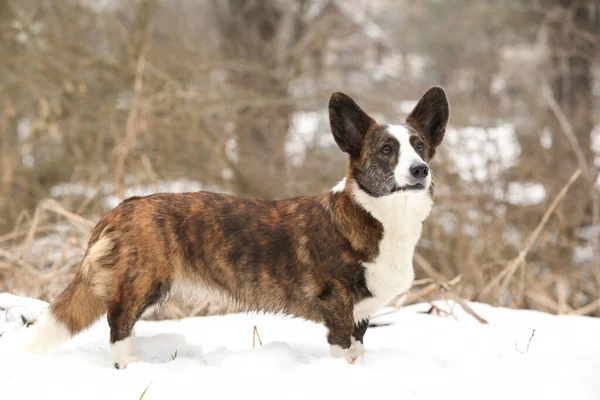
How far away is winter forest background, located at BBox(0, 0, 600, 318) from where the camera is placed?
7.77 meters

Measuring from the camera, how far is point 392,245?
342 centimetres

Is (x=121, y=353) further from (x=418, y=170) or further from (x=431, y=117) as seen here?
(x=431, y=117)

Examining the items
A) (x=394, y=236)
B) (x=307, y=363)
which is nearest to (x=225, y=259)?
(x=307, y=363)

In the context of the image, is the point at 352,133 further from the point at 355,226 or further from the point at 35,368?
the point at 35,368

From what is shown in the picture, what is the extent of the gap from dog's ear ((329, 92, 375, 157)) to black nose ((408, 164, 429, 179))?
0.42 m

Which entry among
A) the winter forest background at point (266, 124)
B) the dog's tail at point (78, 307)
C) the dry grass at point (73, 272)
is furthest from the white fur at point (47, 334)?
the winter forest background at point (266, 124)

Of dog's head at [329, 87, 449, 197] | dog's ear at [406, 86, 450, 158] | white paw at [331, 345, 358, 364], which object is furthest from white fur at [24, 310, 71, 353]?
dog's ear at [406, 86, 450, 158]

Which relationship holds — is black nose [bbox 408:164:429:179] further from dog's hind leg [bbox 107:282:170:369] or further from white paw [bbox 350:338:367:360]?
dog's hind leg [bbox 107:282:170:369]

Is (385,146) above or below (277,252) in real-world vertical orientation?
above

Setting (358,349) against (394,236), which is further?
(358,349)

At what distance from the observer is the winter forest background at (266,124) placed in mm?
7773

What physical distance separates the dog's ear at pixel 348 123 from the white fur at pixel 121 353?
5.12 feet

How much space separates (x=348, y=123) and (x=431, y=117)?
539 millimetres

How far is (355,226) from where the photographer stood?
3432 millimetres
